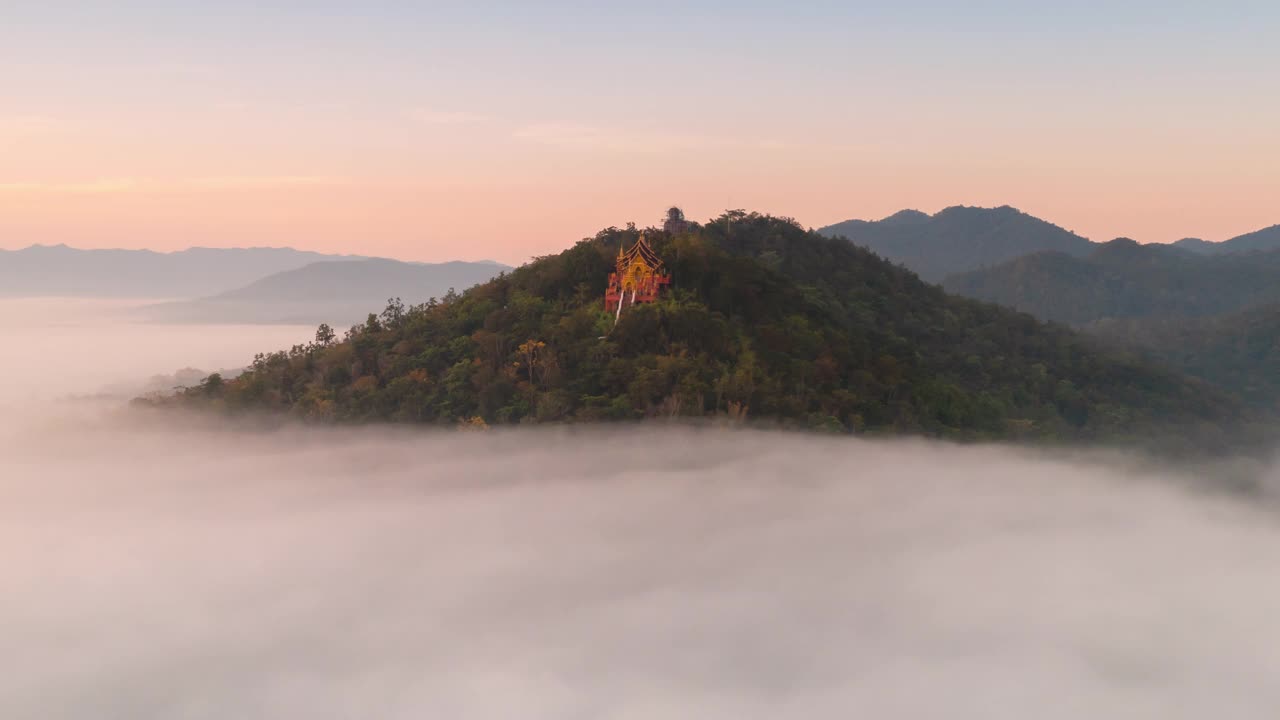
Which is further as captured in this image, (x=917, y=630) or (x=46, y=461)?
(x=46, y=461)

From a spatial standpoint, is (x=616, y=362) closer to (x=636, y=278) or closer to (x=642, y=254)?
(x=636, y=278)

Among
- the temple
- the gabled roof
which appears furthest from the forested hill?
the gabled roof

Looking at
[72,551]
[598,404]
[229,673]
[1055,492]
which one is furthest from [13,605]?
[1055,492]

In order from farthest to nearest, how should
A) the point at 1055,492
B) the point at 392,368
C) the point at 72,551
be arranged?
the point at 72,551
the point at 1055,492
the point at 392,368

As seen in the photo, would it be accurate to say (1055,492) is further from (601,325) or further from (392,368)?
(392,368)

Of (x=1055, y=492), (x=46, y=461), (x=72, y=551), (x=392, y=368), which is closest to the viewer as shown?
(x=392, y=368)

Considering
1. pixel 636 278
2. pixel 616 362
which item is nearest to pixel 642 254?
pixel 636 278

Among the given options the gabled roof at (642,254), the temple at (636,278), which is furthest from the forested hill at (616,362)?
the gabled roof at (642,254)

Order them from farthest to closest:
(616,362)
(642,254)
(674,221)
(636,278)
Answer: (674,221) → (636,278) → (616,362) → (642,254)

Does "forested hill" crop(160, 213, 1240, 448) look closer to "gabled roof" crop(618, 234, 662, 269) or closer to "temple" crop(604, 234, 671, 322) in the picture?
"temple" crop(604, 234, 671, 322)
